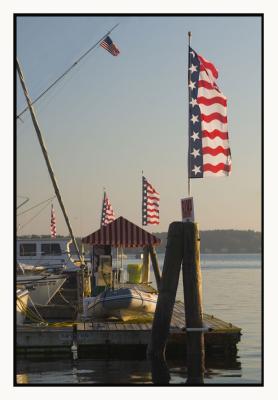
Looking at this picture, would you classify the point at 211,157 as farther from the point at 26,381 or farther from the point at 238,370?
the point at 26,381

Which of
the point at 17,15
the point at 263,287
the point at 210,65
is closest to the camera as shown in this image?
the point at 17,15

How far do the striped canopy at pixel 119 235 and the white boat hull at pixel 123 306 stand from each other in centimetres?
319

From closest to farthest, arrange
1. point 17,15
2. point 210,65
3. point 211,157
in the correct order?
point 17,15, point 211,157, point 210,65

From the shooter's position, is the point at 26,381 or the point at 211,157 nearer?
the point at 26,381

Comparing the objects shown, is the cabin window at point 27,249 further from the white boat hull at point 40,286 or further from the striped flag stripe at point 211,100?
the striped flag stripe at point 211,100

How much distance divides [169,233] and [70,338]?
389 cm

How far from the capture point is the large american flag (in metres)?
19.3

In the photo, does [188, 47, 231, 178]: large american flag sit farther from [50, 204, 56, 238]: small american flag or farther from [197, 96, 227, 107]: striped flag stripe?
[50, 204, 56, 238]: small american flag

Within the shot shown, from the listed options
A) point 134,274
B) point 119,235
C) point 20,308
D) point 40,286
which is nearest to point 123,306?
point 20,308

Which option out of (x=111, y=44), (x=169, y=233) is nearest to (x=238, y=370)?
(x=169, y=233)

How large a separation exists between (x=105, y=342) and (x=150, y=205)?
821 inches

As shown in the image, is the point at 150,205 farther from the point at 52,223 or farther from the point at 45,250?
the point at 52,223

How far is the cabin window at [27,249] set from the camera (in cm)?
5200

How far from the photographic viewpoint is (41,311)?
26.8m
